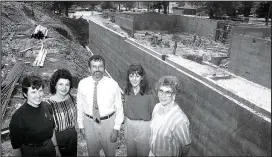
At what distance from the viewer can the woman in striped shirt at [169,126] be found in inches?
101

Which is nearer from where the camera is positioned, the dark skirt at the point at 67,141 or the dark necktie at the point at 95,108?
the dark skirt at the point at 67,141

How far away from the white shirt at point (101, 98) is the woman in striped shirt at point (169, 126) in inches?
27.4

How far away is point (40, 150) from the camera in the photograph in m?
2.72

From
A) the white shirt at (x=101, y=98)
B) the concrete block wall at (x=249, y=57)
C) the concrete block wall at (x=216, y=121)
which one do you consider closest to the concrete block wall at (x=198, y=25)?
the concrete block wall at (x=249, y=57)

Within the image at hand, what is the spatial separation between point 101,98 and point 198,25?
23.1 metres

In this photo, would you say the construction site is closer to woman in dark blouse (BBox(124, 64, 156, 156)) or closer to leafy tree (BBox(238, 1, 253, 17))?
leafy tree (BBox(238, 1, 253, 17))

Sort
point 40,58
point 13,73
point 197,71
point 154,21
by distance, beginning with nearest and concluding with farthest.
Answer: point 13,73 → point 197,71 → point 40,58 → point 154,21

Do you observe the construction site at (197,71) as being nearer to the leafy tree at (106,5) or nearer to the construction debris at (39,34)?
the construction debris at (39,34)

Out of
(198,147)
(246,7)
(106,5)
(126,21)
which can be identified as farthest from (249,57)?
(106,5)

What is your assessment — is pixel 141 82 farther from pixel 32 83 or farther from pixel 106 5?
pixel 106 5

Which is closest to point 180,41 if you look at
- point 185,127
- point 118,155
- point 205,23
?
point 205,23

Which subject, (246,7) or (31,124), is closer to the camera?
(31,124)

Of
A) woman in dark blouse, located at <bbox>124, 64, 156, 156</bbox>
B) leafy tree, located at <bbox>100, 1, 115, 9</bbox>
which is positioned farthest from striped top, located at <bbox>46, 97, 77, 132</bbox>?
leafy tree, located at <bbox>100, 1, 115, 9</bbox>

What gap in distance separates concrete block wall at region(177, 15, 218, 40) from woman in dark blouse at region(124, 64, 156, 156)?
20248 mm
